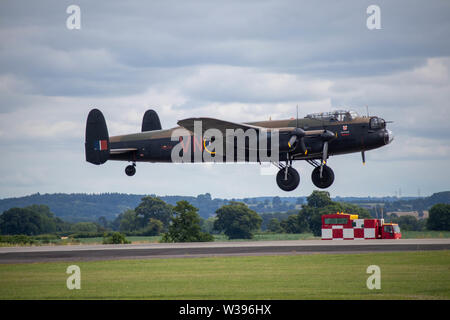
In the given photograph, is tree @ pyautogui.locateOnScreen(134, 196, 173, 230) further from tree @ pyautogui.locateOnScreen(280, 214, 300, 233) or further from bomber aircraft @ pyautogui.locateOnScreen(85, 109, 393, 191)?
bomber aircraft @ pyautogui.locateOnScreen(85, 109, 393, 191)

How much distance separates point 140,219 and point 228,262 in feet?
170

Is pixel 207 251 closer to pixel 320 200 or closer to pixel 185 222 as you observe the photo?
pixel 185 222

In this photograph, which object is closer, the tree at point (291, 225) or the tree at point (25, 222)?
the tree at point (25, 222)

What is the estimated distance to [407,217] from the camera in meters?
85.8

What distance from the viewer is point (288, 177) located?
32844mm

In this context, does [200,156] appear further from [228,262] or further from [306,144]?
[228,262]

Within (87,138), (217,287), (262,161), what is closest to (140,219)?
(87,138)

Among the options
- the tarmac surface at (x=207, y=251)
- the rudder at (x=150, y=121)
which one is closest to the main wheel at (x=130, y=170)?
the rudder at (x=150, y=121)

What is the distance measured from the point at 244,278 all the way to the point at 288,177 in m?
13.9

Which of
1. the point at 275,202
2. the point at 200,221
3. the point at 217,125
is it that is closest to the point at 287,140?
the point at 217,125

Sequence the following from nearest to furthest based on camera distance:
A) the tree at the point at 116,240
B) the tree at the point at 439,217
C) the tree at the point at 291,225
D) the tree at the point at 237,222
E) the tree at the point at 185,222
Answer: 1. the tree at the point at 116,240
2. the tree at the point at 185,222
3. the tree at the point at 439,217
4. the tree at the point at 291,225
5. the tree at the point at 237,222

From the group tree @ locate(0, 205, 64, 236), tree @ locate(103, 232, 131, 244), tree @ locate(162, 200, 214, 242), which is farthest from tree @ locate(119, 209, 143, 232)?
tree @ locate(103, 232, 131, 244)

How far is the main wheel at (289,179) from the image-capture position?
108 ft

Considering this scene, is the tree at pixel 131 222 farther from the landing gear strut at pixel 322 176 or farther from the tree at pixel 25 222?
the landing gear strut at pixel 322 176
